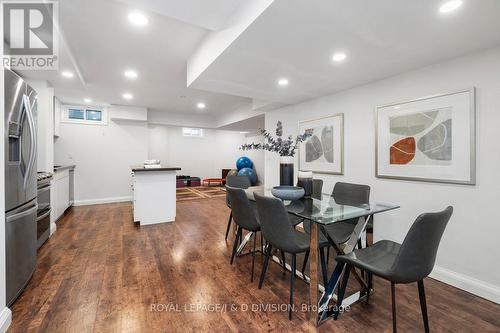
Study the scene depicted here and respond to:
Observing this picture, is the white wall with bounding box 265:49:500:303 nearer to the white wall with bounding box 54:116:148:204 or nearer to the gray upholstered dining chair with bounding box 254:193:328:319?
the gray upholstered dining chair with bounding box 254:193:328:319

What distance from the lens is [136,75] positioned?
12.1 ft

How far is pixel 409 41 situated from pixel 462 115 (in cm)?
92

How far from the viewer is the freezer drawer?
1712 mm

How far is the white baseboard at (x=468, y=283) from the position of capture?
1945 millimetres

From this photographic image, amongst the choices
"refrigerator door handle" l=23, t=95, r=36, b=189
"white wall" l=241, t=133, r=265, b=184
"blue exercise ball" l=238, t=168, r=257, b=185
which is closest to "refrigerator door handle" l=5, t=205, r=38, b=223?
"refrigerator door handle" l=23, t=95, r=36, b=189

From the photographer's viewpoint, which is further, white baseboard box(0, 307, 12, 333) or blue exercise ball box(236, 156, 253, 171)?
blue exercise ball box(236, 156, 253, 171)

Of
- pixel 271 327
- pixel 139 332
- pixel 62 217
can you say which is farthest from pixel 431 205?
pixel 62 217

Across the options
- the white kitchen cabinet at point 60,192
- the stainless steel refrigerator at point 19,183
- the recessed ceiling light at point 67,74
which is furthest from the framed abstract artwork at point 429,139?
the white kitchen cabinet at point 60,192

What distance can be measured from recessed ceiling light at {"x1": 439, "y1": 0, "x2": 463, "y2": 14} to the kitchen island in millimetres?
3814

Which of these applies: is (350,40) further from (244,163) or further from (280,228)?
(244,163)

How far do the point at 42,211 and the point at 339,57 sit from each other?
3949 millimetres

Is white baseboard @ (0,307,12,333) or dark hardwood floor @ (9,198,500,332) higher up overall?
white baseboard @ (0,307,12,333)

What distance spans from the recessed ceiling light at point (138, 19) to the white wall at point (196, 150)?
6.28 metres

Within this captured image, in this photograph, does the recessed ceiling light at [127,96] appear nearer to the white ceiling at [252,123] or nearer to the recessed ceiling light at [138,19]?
the white ceiling at [252,123]
